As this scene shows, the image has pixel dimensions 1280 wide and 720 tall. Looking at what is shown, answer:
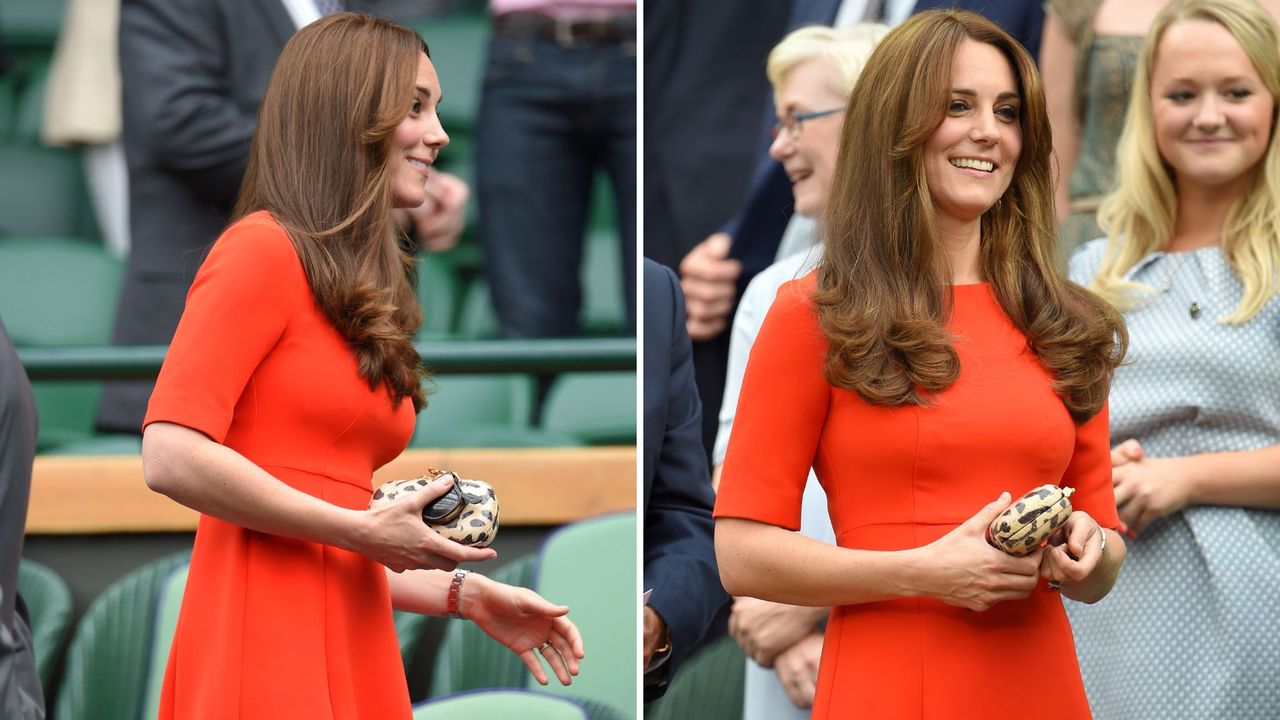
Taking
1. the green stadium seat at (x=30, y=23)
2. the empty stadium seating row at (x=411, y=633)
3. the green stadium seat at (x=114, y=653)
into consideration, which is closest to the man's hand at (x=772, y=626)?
the empty stadium seating row at (x=411, y=633)

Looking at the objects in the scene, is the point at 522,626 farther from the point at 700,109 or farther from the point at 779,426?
the point at 700,109

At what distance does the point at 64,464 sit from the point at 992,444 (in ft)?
7.92

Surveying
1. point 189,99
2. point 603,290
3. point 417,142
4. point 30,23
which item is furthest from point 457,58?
point 417,142

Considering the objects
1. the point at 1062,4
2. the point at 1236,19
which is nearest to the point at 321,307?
the point at 1236,19

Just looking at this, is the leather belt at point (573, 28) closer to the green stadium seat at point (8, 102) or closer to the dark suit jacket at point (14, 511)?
the green stadium seat at point (8, 102)

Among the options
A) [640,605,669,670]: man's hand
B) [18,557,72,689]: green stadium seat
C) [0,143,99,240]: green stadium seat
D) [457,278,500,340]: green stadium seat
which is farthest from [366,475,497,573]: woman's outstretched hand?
[0,143,99,240]: green stadium seat

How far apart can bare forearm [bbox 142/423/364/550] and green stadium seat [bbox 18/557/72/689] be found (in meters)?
1.73

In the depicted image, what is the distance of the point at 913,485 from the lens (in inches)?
84.7

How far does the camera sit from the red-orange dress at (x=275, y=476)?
→ 6.72 ft

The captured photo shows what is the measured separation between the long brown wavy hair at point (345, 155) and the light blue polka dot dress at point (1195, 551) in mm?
1284

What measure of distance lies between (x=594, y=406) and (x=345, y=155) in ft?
8.20

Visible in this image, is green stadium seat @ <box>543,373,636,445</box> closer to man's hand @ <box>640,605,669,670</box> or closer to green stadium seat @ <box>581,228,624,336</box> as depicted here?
green stadium seat @ <box>581,228,624,336</box>

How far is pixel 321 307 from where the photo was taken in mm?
2174

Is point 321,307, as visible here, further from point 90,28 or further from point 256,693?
point 90,28
